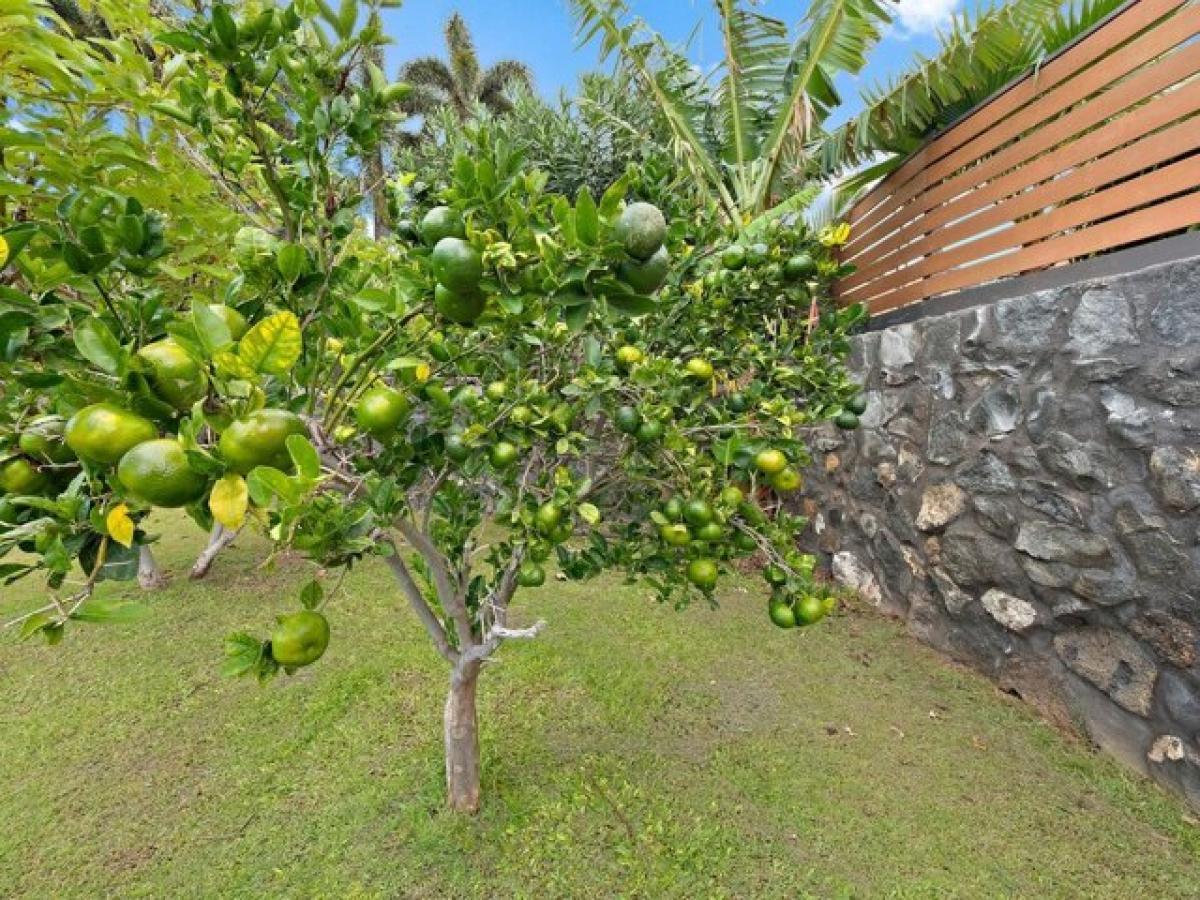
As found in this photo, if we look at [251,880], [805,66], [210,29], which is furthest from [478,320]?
[805,66]

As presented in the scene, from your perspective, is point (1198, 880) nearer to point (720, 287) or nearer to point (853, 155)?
point (720, 287)

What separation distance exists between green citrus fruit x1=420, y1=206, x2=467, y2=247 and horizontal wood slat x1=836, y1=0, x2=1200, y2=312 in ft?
10.4

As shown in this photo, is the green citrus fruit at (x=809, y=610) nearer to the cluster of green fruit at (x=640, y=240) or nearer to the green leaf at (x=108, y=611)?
the cluster of green fruit at (x=640, y=240)

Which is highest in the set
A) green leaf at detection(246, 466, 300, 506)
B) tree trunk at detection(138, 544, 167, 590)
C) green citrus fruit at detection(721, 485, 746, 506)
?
green leaf at detection(246, 466, 300, 506)

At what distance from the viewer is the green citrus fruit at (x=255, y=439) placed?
Result: 0.74 metres

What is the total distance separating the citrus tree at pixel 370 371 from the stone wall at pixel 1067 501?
164 cm

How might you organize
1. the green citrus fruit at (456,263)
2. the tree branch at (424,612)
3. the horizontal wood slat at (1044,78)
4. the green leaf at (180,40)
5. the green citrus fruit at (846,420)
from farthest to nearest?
1. the horizontal wood slat at (1044,78)
2. the tree branch at (424,612)
3. the green citrus fruit at (846,420)
4. the green leaf at (180,40)
5. the green citrus fruit at (456,263)

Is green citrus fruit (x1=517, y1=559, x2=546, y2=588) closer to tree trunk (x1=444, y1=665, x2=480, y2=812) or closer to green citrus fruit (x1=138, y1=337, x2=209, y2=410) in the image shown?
tree trunk (x1=444, y1=665, x2=480, y2=812)

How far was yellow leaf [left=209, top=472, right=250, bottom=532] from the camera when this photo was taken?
73cm

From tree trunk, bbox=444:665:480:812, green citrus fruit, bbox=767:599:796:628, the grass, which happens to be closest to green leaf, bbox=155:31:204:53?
green citrus fruit, bbox=767:599:796:628

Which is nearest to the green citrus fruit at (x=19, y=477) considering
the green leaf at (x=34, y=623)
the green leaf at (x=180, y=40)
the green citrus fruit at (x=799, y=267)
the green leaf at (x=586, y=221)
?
the green leaf at (x=34, y=623)

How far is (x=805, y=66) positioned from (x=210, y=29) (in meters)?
5.07

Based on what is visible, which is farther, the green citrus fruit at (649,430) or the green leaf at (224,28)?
the green citrus fruit at (649,430)

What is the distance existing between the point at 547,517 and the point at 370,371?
57cm
